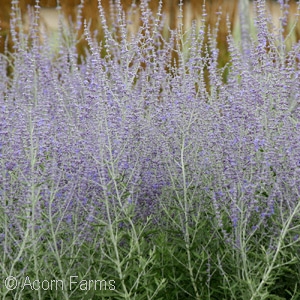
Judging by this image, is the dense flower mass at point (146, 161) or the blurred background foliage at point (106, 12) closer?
the dense flower mass at point (146, 161)

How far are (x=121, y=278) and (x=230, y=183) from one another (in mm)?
687

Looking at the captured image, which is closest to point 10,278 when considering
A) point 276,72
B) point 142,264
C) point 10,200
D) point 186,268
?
point 10,200

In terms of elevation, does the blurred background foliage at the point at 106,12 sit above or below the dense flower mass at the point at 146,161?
above

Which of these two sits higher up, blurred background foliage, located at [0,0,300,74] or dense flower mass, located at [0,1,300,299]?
blurred background foliage, located at [0,0,300,74]

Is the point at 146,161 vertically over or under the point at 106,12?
under

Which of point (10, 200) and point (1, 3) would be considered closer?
point (10, 200)

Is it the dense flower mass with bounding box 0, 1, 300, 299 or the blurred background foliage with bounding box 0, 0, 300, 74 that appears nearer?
the dense flower mass with bounding box 0, 1, 300, 299

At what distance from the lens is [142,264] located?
2951 millimetres

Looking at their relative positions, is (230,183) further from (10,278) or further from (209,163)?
(10,278)

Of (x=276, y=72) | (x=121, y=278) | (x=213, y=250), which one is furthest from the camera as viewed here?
(x=276, y=72)

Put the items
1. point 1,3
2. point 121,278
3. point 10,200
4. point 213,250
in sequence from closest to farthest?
point 121,278 < point 10,200 < point 213,250 < point 1,3

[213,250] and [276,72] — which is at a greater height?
[276,72]

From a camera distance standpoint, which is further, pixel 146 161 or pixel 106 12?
pixel 106 12

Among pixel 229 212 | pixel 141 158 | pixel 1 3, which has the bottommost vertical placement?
pixel 229 212
